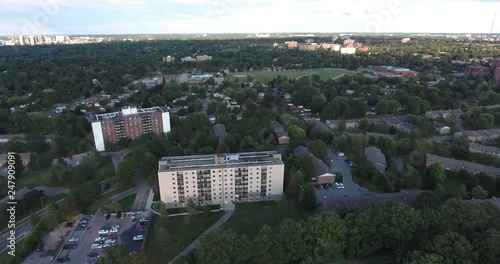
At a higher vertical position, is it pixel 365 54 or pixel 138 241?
pixel 365 54

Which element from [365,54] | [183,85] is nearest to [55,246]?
[183,85]

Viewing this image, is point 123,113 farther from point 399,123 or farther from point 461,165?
point 461,165

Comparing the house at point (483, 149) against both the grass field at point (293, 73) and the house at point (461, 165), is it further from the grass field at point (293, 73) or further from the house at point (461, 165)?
the grass field at point (293, 73)

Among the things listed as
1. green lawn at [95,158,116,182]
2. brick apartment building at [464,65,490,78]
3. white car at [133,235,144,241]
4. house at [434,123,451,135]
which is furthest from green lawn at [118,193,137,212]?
brick apartment building at [464,65,490,78]

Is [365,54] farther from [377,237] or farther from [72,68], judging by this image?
[377,237]

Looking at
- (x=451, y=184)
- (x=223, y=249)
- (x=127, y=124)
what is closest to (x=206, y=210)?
(x=223, y=249)

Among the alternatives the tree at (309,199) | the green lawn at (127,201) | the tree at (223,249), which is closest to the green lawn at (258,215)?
the tree at (309,199)

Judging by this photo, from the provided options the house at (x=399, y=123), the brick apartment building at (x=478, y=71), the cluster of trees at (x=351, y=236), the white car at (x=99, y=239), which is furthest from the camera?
the brick apartment building at (x=478, y=71)
